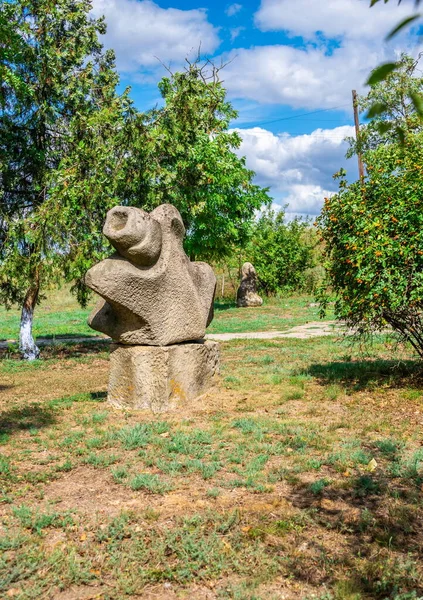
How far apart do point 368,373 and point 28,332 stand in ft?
25.0

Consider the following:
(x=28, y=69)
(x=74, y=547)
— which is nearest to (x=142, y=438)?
(x=74, y=547)

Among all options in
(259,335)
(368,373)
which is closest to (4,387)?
(368,373)

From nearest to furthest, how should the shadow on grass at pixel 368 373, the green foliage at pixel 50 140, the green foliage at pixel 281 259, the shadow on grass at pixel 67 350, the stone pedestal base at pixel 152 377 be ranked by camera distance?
the stone pedestal base at pixel 152 377
the shadow on grass at pixel 368 373
the green foliage at pixel 50 140
the shadow on grass at pixel 67 350
the green foliage at pixel 281 259

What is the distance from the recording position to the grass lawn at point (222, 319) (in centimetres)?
1881

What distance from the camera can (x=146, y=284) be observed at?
695cm

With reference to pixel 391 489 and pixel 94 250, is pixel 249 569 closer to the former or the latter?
pixel 391 489

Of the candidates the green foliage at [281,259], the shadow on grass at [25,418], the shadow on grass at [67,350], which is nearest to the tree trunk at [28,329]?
the shadow on grass at [67,350]

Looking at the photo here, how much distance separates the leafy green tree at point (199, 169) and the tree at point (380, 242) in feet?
18.9

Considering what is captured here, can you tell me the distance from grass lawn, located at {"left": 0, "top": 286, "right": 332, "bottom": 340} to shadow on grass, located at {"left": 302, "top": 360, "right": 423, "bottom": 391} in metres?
8.01

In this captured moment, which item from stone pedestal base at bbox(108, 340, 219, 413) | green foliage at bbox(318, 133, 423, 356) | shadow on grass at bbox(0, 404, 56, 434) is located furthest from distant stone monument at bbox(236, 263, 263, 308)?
shadow on grass at bbox(0, 404, 56, 434)

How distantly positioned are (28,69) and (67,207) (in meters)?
3.52

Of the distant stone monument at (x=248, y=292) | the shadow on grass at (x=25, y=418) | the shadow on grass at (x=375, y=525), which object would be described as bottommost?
the shadow on grass at (x=375, y=525)

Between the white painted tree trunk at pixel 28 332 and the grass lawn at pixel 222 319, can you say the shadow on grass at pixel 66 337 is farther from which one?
the white painted tree trunk at pixel 28 332

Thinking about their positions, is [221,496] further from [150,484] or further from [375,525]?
[375,525]
